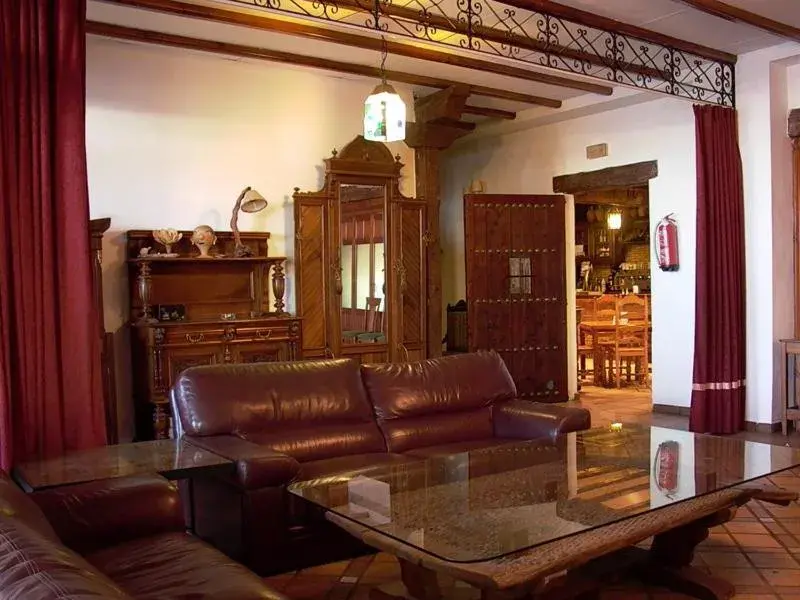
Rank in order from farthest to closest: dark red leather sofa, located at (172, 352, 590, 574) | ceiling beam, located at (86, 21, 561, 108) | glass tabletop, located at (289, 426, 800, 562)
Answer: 1. ceiling beam, located at (86, 21, 561, 108)
2. dark red leather sofa, located at (172, 352, 590, 574)
3. glass tabletop, located at (289, 426, 800, 562)

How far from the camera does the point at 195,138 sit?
582cm

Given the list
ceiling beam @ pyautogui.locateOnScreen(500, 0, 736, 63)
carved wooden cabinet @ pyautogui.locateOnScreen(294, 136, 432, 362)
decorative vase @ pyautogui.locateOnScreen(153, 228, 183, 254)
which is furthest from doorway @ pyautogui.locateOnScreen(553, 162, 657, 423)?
decorative vase @ pyautogui.locateOnScreen(153, 228, 183, 254)

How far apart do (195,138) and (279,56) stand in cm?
88

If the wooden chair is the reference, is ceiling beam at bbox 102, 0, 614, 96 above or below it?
above

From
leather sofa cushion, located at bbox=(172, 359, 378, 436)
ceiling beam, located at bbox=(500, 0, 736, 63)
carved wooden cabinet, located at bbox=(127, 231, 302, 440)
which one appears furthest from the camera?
carved wooden cabinet, located at bbox=(127, 231, 302, 440)

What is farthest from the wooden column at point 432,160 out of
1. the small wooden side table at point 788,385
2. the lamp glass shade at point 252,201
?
the small wooden side table at point 788,385

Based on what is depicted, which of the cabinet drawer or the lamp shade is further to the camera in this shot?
the lamp shade

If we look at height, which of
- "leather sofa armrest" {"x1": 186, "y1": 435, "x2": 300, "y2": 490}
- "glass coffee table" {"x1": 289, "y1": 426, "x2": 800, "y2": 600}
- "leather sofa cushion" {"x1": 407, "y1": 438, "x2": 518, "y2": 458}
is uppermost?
"leather sofa armrest" {"x1": 186, "y1": 435, "x2": 300, "y2": 490}

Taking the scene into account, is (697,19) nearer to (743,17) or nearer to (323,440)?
(743,17)

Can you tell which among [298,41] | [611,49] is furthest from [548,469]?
[298,41]

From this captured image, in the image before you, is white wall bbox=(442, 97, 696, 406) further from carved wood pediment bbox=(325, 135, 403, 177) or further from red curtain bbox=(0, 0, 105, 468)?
red curtain bbox=(0, 0, 105, 468)

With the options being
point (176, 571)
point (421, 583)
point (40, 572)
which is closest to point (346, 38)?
point (421, 583)

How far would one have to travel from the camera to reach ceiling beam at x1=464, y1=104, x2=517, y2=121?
7.44 meters

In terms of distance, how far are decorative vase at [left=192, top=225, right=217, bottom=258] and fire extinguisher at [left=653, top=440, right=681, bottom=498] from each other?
3.52m
